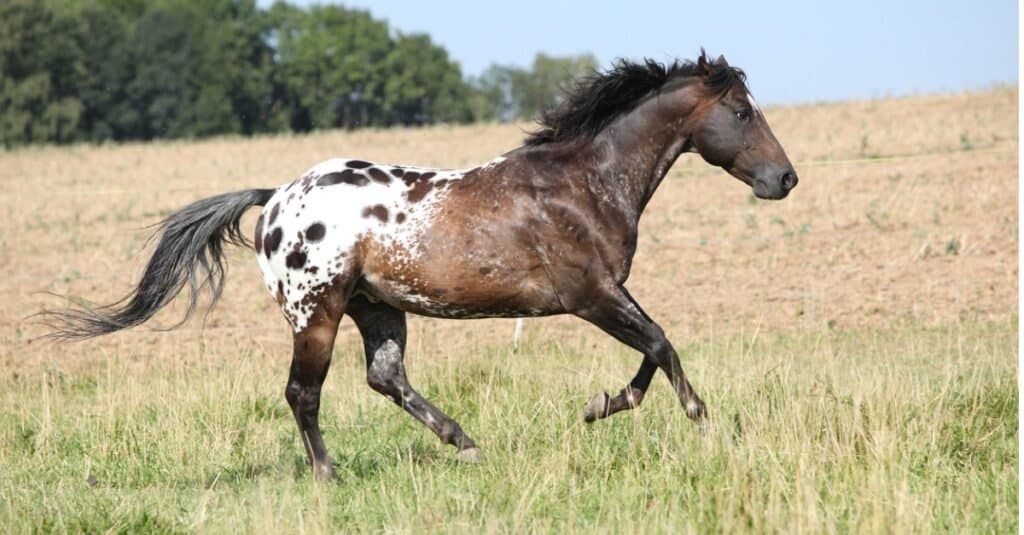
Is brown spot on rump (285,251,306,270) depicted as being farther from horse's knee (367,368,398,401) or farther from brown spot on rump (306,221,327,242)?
horse's knee (367,368,398,401)

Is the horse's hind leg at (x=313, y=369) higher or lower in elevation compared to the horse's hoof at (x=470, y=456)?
higher

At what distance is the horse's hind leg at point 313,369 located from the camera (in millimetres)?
7031

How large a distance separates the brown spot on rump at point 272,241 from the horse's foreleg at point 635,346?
176cm

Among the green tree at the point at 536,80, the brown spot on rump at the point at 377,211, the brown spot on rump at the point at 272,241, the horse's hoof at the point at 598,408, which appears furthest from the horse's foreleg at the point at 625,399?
the green tree at the point at 536,80

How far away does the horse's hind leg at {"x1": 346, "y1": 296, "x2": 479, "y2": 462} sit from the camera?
7.21m

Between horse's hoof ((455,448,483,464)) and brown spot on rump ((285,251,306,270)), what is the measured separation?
138 cm

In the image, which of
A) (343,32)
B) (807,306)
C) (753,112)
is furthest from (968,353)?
(343,32)

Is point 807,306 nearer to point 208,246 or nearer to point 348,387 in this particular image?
point 348,387

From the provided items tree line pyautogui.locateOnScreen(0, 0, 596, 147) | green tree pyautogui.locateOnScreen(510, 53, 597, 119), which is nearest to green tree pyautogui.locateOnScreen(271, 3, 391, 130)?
tree line pyautogui.locateOnScreen(0, 0, 596, 147)

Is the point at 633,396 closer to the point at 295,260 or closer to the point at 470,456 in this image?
the point at 470,456

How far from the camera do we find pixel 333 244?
695 cm

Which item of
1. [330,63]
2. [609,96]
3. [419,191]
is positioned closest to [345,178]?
[419,191]

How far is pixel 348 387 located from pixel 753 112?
3977mm

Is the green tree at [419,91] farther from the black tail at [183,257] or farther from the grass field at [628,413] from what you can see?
the black tail at [183,257]
